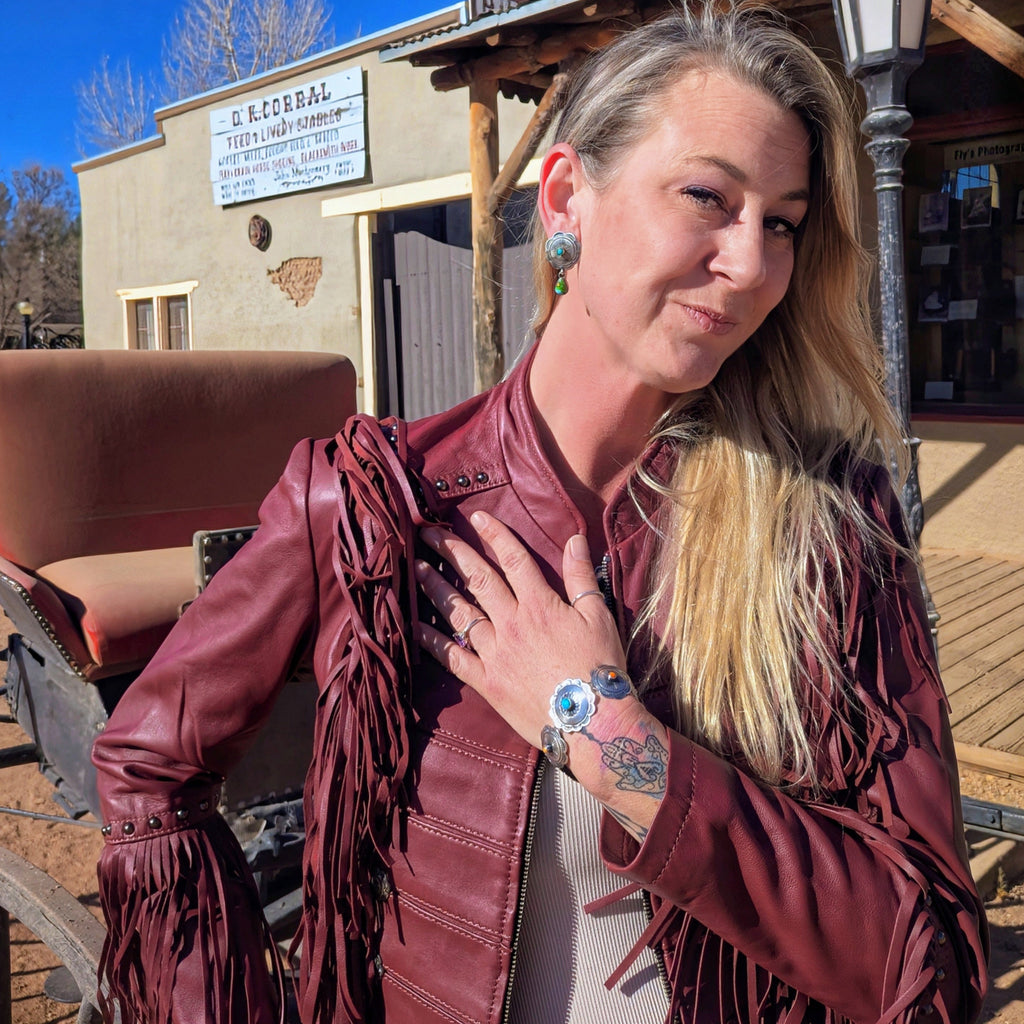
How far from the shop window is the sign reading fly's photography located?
507 cm

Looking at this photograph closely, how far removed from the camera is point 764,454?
1.36 meters

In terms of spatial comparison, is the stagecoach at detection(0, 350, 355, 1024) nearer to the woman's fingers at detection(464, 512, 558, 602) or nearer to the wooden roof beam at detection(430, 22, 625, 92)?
the woman's fingers at detection(464, 512, 558, 602)

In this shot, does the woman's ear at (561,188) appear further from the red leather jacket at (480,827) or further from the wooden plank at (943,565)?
the wooden plank at (943,565)

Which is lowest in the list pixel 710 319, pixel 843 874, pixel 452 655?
pixel 843 874

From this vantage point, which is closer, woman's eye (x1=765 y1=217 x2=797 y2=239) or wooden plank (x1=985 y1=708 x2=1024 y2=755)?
woman's eye (x1=765 y1=217 x2=797 y2=239)

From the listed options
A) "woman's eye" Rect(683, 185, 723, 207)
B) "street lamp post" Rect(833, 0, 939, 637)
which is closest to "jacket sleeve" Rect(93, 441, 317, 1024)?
"woman's eye" Rect(683, 185, 723, 207)

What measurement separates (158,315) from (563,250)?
11.7 m

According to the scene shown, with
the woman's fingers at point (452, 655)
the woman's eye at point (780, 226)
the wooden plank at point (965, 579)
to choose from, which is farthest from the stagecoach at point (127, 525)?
the wooden plank at point (965, 579)

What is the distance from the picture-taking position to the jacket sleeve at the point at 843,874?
1.03 m

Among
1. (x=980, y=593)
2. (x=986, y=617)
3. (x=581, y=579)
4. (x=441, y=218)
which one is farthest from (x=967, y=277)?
(x=581, y=579)

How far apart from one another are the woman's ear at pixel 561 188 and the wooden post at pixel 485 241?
4.72 metres

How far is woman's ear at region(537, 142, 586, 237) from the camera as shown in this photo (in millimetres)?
1309

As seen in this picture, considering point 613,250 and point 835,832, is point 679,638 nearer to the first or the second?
point 835,832

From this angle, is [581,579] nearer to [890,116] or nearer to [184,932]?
[184,932]
